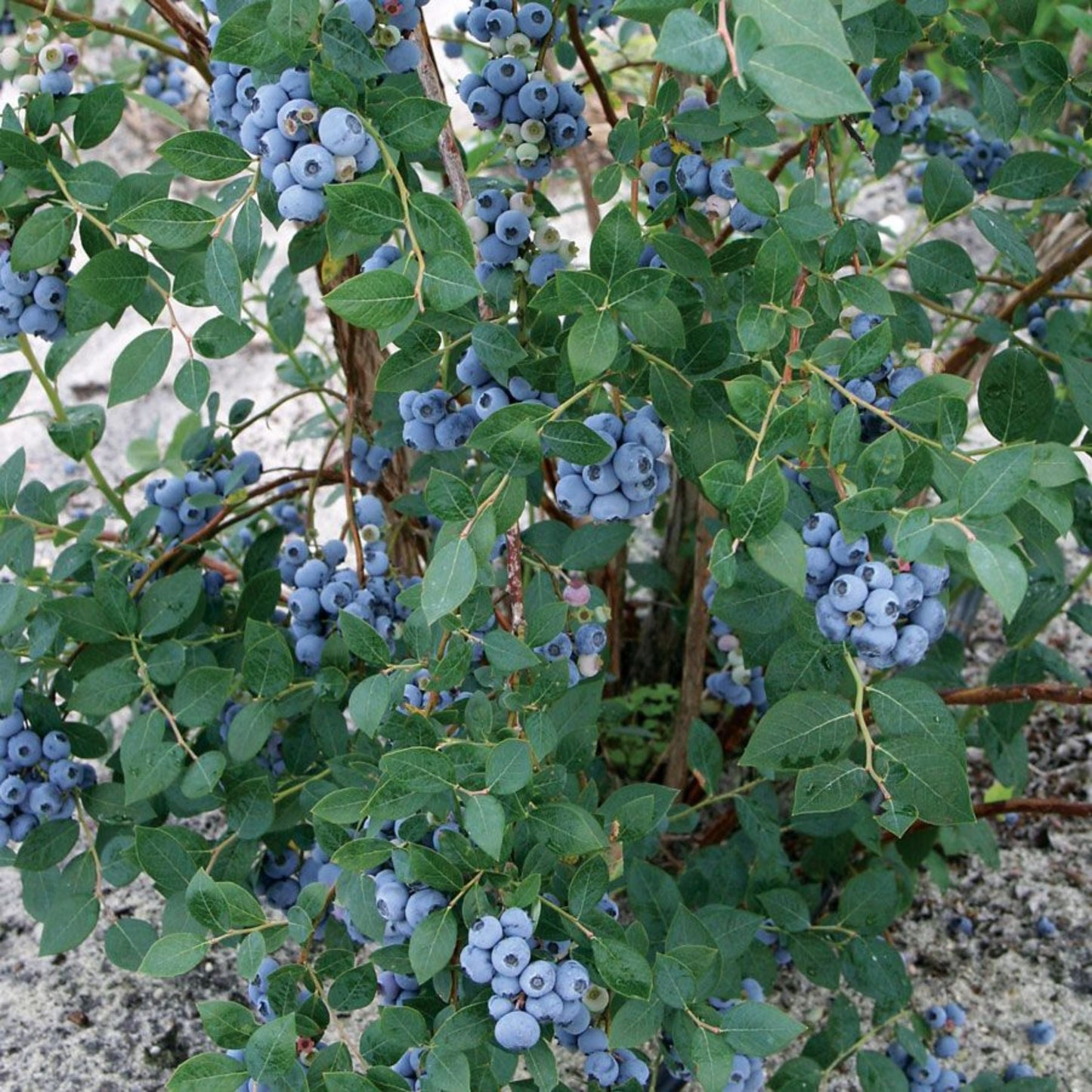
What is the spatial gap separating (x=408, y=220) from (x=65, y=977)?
51.3 inches

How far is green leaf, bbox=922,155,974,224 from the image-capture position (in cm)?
128

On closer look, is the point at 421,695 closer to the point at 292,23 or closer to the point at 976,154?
the point at 292,23

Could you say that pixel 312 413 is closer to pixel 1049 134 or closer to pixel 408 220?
pixel 1049 134

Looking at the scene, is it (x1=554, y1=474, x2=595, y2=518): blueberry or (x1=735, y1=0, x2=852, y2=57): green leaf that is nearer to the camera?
A: (x1=735, y1=0, x2=852, y2=57): green leaf

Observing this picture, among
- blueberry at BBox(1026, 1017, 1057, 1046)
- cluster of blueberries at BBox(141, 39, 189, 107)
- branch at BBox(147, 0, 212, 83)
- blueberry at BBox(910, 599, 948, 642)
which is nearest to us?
blueberry at BBox(910, 599, 948, 642)

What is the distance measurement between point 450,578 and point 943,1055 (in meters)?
1.05

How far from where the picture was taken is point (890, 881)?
4.58ft

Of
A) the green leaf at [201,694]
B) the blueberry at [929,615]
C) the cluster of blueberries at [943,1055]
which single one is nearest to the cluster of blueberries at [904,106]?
the blueberry at [929,615]

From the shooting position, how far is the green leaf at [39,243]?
Answer: 3.61ft

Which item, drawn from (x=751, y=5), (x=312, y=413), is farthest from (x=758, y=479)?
(x=312, y=413)

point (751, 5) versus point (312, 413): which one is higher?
point (751, 5)

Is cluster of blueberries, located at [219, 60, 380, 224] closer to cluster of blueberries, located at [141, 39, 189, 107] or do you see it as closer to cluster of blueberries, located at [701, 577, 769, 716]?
cluster of blueberries, located at [701, 577, 769, 716]

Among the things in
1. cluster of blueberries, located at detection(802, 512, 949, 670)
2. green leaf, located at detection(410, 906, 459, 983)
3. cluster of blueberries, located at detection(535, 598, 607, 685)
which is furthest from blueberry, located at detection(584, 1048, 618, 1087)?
cluster of blueberries, located at detection(802, 512, 949, 670)

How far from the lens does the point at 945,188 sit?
1.28 m
